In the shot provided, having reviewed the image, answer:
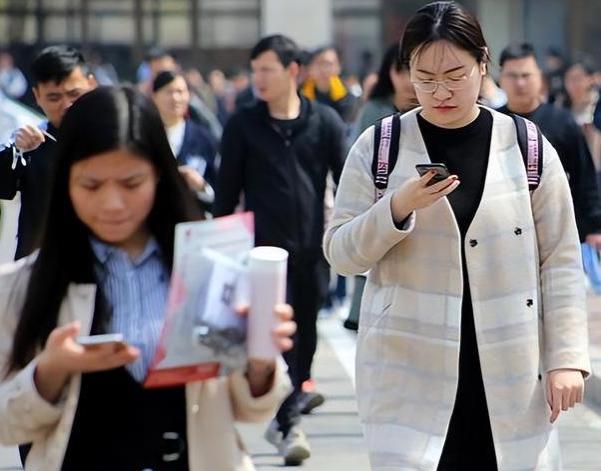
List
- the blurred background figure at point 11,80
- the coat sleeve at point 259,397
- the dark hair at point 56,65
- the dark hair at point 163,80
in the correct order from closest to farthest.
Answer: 1. the coat sleeve at point 259,397
2. the dark hair at point 56,65
3. the dark hair at point 163,80
4. the blurred background figure at point 11,80

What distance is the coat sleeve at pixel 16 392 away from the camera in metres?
3.28

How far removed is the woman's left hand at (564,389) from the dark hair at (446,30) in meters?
0.87

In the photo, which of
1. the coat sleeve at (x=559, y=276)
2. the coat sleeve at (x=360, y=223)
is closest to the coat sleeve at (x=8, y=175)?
the coat sleeve at (x=360, y=223)

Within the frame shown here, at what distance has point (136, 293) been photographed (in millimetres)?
3391

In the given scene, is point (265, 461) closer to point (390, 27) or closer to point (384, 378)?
point (384, 378)

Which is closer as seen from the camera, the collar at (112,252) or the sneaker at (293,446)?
the collar at (112,252)

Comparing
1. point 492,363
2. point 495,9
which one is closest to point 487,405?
point 492,363

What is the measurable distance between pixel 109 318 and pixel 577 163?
4.15 metres

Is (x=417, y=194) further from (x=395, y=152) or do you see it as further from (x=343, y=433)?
(x=343, y=433)

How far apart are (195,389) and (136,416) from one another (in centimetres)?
13

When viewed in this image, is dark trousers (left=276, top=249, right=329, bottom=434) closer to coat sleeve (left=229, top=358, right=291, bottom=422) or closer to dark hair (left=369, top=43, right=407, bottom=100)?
dark hair (left=369, top=43, right=407, bottom=100)

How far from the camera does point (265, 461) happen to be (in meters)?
8.09

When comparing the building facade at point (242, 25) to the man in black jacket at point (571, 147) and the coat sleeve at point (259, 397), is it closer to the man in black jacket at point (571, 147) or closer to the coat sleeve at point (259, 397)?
the man in black jacket at point (571, 147)

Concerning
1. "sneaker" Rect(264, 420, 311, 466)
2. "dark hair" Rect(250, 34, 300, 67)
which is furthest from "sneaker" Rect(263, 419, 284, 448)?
"dark hair" Rect(250, 34, 300, 67)
